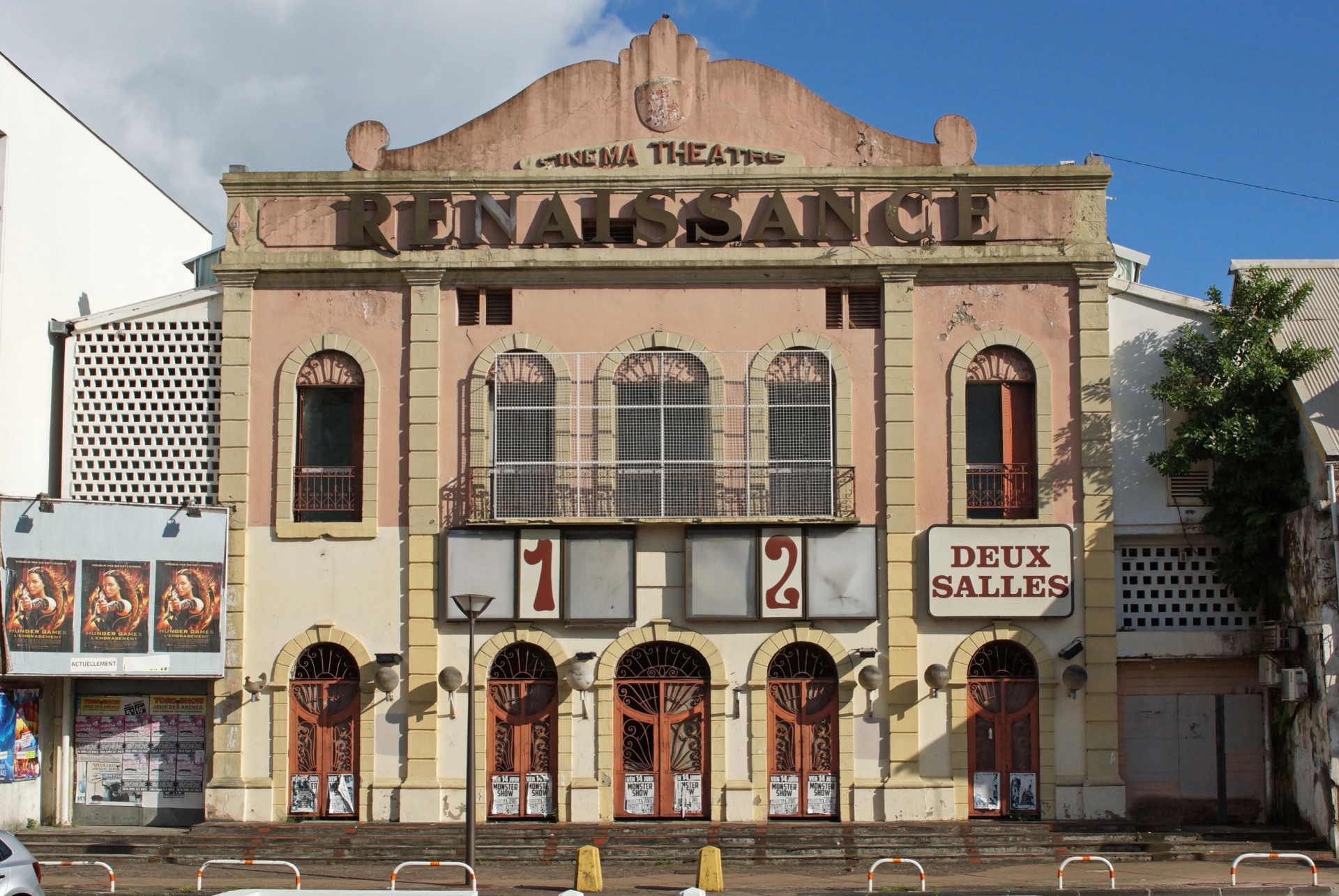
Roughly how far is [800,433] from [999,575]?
4072 millimetres

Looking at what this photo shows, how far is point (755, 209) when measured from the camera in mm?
24172

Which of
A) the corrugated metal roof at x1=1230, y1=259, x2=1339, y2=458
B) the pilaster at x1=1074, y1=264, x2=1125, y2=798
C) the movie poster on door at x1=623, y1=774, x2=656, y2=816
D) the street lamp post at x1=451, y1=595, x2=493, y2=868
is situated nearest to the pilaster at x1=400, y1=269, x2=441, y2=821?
the movie poster on door at x1=623, y1=774, x2=656, y2=816

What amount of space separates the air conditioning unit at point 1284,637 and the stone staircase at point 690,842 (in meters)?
2.92

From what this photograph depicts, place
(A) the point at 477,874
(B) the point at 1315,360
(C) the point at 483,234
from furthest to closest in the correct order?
(C) the point at 483,234 < (B) the point at 1315,360 < (A) the point at 477,874

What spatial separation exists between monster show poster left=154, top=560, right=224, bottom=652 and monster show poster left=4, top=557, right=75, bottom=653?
1.35 metres

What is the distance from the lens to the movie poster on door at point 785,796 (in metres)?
23.2

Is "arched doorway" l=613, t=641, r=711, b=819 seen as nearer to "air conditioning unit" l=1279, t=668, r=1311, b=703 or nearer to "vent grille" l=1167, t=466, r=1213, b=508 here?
"vent grille" l=1167, t=466, r=1213, b=508

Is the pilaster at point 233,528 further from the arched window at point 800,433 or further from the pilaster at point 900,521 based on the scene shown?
the pilaster at point 900,521

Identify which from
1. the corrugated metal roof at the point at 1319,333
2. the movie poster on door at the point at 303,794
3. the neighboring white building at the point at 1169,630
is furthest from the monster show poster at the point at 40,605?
the corrugated metal roof at the point at 1319,333

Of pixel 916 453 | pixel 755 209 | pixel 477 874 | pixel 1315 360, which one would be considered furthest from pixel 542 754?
pixel 1315 360

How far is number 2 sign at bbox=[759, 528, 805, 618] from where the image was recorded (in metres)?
23.2

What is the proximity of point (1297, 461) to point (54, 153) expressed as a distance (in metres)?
22.4

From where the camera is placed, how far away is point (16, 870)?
15.3 metres

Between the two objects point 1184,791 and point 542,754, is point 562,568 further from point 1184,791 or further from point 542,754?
point 1184,791
